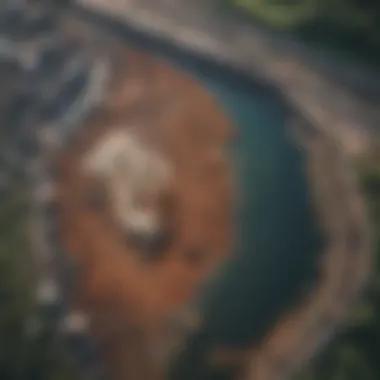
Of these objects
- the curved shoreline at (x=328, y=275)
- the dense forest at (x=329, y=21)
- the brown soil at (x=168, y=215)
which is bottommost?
the curved shoreline at (x=328, y=275)

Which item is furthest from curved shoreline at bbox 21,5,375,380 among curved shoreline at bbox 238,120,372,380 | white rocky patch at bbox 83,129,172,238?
white rocky patch at bbox 83,129,172,238

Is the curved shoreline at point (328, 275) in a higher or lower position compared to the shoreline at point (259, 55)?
lower

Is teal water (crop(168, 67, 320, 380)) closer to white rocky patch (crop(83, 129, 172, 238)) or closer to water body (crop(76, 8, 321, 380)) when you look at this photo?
water body (crop(76, 8, 321, 380))

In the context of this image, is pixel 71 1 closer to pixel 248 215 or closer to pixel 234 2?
pixel 234 2

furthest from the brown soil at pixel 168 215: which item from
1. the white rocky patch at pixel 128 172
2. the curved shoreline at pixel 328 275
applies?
the curved shoreline at pixel 328 275

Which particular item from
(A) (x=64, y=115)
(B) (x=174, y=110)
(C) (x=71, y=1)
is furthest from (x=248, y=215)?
(C) (x=71, y=1)

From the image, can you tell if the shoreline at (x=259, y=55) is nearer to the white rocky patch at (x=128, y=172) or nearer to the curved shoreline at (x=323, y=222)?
the curved shoreline at (x=323, y=222)
